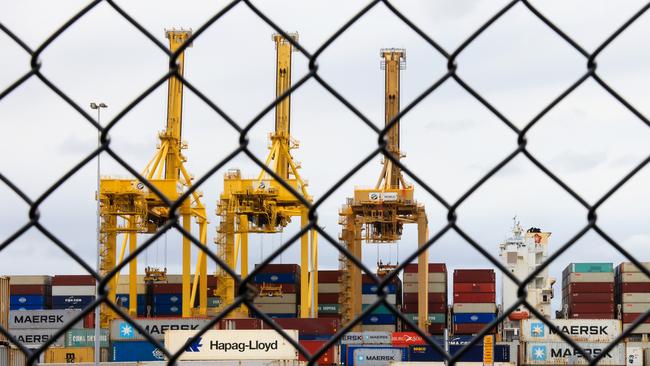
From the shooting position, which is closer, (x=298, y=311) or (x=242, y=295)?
(x=242, y=295)

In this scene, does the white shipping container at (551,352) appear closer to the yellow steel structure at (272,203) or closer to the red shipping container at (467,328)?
the yellow steel structure at (272,203)

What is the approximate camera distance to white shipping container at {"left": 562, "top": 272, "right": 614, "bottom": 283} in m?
53.1

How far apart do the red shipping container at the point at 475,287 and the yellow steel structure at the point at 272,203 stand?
7.28 meters

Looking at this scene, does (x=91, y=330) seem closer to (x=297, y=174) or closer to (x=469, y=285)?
(x=297, y=174)

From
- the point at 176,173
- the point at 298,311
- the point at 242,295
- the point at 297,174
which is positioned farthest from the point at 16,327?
the point at 242,295

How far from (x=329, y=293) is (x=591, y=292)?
46.6 ft

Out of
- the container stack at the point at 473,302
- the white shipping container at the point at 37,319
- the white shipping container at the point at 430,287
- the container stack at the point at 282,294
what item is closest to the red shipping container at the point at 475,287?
the container stack at the point at 473,302

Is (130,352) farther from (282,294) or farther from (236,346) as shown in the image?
(282,294)

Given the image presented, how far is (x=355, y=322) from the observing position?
2.25 metres

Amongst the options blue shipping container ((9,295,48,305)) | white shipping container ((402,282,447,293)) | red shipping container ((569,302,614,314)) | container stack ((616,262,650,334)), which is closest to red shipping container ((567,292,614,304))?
red shipping container ((569,302,614,314))

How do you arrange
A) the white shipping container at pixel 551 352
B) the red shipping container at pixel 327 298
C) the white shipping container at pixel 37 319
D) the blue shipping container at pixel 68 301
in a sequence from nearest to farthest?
the white shipping container at pixel 551 352
the white shipping container at pixel 37 319
the blue shipping container at pixel 68 301
the red shipping container at pixel 327 298

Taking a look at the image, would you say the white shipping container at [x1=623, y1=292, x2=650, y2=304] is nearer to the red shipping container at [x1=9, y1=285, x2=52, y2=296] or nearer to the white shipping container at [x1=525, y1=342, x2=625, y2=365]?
the white shipping container at [x1=525, y1=342, x2=625, y2=365]

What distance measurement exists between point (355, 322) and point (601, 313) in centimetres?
5233

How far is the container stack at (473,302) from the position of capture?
52938 millimetres
